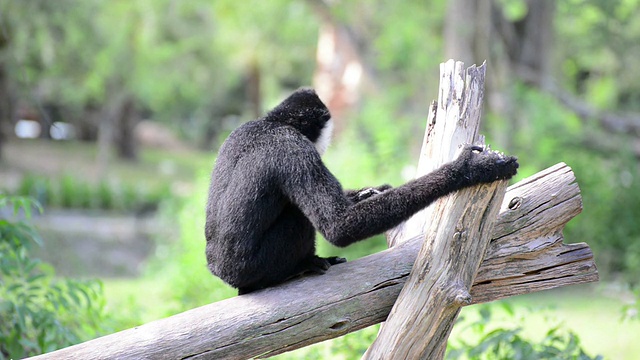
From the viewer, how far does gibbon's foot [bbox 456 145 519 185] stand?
11.4ft

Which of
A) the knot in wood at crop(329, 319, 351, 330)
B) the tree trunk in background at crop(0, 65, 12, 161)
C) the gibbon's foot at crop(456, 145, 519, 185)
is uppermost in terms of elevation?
the tree trunk in background at crop(0, 65, 12, 161)

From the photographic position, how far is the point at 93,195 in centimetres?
1798

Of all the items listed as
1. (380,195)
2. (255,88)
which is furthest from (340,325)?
(255,88)

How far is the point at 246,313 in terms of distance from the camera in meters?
3.66

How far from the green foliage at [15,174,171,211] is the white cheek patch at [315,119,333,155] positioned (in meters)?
14.1

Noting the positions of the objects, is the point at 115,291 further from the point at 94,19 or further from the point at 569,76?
the point at 569,76

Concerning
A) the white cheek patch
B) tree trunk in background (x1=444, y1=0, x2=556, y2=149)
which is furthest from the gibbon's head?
tree trunk in background (x1=444, y1=0, x2=556, y2=149)

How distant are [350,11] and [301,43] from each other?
948 centimetres

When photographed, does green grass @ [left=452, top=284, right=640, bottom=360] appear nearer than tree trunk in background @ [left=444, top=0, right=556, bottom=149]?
Yes

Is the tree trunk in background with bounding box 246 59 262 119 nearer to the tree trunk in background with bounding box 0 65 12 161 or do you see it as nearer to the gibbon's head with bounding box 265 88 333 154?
the tree trunk in background with bounding box 0 65 12 161

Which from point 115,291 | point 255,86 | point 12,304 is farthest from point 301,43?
point 12,304

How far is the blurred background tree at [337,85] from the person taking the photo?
11.3 meters

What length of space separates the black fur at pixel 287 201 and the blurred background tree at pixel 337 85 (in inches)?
126

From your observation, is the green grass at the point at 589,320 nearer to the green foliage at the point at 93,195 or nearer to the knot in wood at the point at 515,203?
the knot in wood at the point at 515,203
